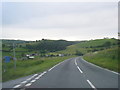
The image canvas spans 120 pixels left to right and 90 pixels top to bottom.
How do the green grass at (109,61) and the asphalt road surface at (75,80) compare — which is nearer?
the asphalt road surface at (75,80)

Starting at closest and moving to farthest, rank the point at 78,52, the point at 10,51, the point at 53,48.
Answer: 1. the point at 10,51
2. the point at 53,48
3. the point at 78,52

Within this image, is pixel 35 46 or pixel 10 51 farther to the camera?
pixel 35 46

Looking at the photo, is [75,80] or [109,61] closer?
[75,80]

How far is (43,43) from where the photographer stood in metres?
142

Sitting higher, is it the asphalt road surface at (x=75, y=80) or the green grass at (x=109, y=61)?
the asphalt road surface at (x=75, y=80)

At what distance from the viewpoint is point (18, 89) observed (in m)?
10.5

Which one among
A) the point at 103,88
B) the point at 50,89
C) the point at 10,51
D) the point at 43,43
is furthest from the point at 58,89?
the point at 43,43

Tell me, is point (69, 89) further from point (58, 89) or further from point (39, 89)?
point (39, 89)

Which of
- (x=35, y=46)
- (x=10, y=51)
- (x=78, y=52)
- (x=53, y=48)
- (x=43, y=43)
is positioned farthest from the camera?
(x=78, y=52)

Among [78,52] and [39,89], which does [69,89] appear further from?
[78,52]

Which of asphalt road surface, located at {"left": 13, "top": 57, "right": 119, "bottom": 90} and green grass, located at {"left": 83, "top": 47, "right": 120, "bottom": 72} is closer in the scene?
asphalt road surface, located at {"left": 13, "top": 57, "right": 119, "bottom": 90}

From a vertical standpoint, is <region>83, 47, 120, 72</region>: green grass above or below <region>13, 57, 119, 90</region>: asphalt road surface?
below

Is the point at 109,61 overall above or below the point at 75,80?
below

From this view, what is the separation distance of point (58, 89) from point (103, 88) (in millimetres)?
2132
